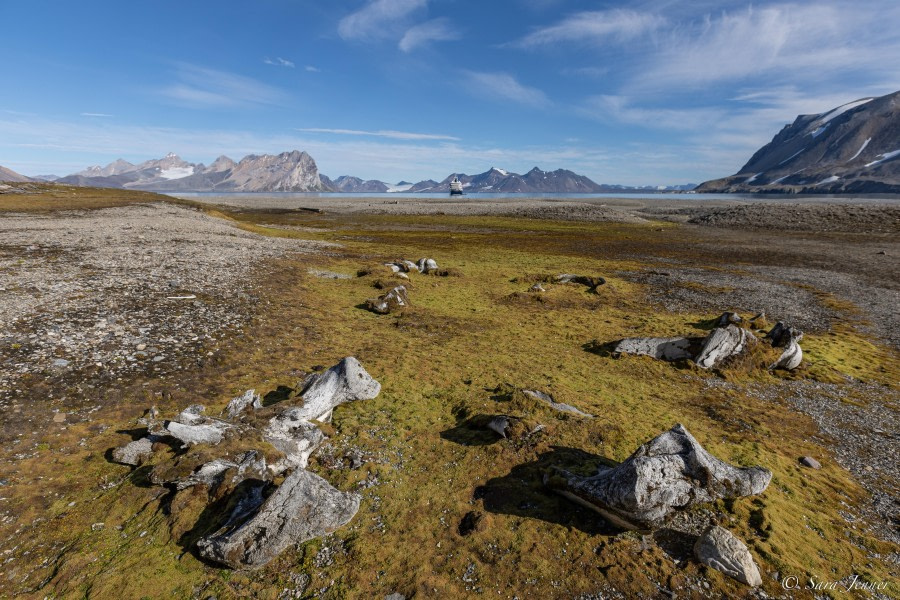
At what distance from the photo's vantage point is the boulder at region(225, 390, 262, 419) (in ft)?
34.3

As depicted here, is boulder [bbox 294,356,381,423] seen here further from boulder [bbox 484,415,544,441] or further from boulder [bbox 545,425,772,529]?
boulder [bbox 545,425,772,529]

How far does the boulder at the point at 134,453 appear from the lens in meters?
8.70

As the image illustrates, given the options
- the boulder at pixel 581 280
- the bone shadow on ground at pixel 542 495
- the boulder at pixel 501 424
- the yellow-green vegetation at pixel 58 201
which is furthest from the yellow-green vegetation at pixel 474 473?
the yellow-green vegetation at pixel 58 201

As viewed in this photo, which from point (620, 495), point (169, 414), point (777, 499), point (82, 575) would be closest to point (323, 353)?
point (169, 414)

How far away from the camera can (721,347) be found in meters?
16.2

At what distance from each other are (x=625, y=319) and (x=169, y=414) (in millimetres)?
21626

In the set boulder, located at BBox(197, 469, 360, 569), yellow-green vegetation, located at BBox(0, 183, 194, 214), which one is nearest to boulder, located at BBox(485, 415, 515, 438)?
boulder, located at BBox(197, 469, 360, 569)

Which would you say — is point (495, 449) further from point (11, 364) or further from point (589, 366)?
point (11, 364)

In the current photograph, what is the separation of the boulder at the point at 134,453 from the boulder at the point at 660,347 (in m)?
16.3

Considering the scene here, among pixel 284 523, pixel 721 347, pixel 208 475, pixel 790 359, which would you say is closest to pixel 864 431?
pixel 790 359

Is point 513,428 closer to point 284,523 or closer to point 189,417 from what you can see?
point 284,523

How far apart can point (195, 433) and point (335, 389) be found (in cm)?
377

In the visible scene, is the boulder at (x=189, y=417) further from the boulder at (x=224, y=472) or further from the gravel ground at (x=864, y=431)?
the gravel ground at (x=864, y=431)

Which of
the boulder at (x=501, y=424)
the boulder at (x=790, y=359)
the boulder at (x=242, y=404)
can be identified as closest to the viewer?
the boulder at (x=242, y=404)
